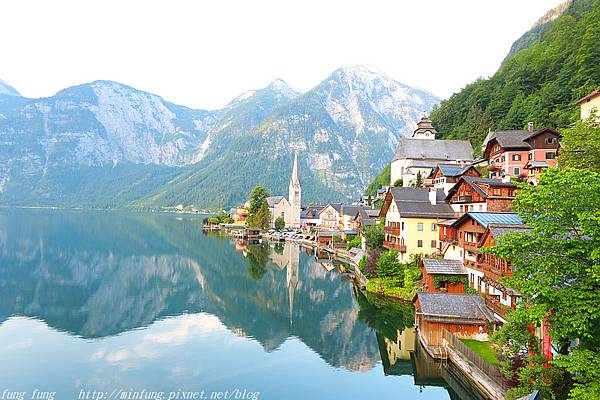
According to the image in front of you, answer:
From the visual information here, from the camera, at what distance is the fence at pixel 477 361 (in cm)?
2033

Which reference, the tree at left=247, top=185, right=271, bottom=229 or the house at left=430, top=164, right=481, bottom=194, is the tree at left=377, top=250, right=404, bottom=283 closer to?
the house at left=430, top=164, right=481, bottom=194

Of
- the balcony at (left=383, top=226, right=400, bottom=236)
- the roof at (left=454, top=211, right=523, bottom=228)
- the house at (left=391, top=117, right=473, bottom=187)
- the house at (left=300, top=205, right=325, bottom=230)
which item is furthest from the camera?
the house at (left=300, top=205, right=325, bottom=230)

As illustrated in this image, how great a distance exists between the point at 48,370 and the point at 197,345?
32.4 feet

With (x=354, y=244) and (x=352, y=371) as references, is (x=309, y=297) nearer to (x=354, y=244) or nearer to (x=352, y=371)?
(x=352, y=371)

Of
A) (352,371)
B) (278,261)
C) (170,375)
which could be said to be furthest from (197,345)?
(278,261)

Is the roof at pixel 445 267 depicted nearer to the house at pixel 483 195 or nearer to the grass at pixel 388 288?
the grass at pixel 388 288

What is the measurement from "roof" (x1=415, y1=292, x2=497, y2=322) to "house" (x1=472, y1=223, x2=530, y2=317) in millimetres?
957

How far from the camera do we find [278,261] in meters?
76.5

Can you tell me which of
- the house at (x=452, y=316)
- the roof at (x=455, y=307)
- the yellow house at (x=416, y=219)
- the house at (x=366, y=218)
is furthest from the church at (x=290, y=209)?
the house at (x=452, y=316)

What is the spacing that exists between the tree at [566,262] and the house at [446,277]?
1995cm

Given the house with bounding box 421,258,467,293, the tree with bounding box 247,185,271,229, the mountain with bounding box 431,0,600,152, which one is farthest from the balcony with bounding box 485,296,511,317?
the tree with bounding box 247,185,271,229

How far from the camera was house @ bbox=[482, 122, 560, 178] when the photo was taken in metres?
53.9

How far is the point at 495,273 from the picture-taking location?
29.1 metres

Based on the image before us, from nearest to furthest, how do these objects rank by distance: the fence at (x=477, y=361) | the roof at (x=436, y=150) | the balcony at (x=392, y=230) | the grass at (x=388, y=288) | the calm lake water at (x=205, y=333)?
1. the fence at (x=477, y=361)
2. the calm lake water at (x=205, y=333)
3. the grass at (x=388, y=288)
4. the balcony at (x=392, y=230)
5. the roof at (x=436, y=150)
